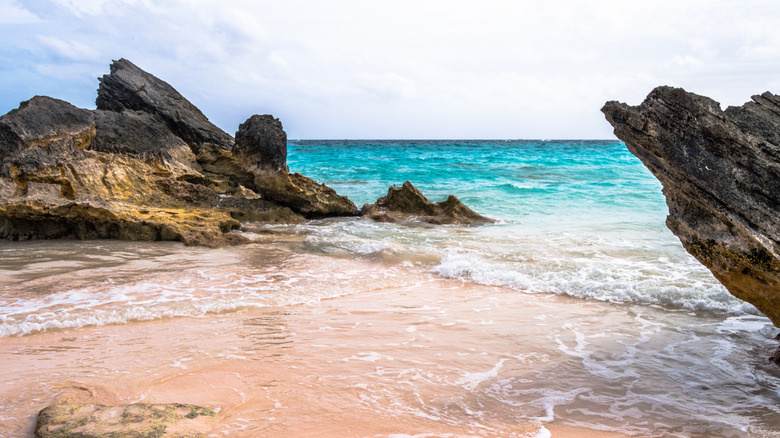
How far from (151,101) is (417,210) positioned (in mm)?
6847

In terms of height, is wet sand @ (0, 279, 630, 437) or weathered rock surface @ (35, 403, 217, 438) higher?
weathered rock surface @ (35, 403, 217, 438)

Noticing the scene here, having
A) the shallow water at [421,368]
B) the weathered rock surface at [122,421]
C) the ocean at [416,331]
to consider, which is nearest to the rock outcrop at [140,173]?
the ocean at [416,331]

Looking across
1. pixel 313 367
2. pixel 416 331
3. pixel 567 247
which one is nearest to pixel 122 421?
pixel 313 367

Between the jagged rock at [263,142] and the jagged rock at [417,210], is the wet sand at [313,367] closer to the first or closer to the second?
the jagged rock at [263,142]

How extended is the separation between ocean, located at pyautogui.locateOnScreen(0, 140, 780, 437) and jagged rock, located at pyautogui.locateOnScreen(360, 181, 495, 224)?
247 centimetres

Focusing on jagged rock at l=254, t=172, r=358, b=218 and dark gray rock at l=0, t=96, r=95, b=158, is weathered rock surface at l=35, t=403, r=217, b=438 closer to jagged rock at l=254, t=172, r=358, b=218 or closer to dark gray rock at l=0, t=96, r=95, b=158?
dark gray rock at l=0, t=96, r=95, b=158

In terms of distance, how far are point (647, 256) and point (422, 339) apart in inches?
204

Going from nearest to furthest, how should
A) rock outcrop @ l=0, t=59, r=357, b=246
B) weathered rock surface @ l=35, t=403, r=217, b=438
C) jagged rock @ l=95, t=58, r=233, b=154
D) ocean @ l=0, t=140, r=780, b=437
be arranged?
weathered rock surface @ l=35, t=403, r=217, b=438 < ocean @ l=0, t=140, r=780, b=437 < rock outcrop @ l=0, t=59, r=357, b=246 < jagged rock @ l=95, t=58, r=233, b=154

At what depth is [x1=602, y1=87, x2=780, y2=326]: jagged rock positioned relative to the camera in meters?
3.06

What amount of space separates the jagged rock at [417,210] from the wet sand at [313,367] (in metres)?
6.01

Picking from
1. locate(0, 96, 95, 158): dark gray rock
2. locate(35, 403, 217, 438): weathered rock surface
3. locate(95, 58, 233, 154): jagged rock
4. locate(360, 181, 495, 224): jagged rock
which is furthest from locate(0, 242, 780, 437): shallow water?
locate(95, 58, 233, 154): jagged rock

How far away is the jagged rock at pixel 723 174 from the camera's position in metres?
3.06

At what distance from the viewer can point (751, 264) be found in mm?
3045

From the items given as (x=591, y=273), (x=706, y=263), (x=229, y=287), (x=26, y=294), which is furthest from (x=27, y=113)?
(x=706, y=263)
